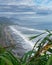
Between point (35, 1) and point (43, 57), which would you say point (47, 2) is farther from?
point (43, 57)

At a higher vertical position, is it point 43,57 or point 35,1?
point 43,57

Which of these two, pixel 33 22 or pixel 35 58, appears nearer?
pixel 35 58

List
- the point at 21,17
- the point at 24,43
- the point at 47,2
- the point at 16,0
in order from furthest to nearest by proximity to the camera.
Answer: the point at 16,0, the point at 47,2, the point at 21,17, the point at 24,43

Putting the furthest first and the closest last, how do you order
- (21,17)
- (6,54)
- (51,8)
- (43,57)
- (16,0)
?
(16,0) → (51,8) → (21,17) → (43,57) → (6,54)

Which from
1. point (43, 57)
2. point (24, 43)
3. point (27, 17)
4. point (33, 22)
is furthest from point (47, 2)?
point (43, 57)

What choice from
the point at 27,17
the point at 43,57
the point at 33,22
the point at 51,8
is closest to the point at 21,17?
the point at 27,17

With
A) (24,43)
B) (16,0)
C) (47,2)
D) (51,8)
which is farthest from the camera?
(16,0)

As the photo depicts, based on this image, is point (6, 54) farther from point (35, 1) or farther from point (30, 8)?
point (35, 1)

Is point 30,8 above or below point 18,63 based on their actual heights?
below

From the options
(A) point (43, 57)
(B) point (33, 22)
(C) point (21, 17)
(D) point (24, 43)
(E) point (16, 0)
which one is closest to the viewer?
(A) point (43, 57)
